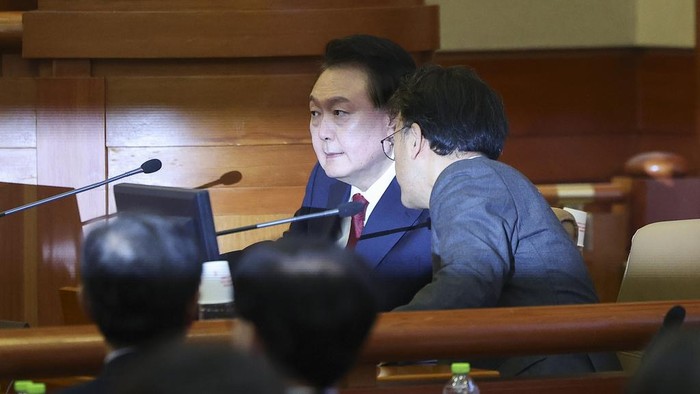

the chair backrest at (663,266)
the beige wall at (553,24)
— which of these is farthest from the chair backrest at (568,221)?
the beige wall at (553,24)

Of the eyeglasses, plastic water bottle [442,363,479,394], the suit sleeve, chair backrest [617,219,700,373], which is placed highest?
the eyeglasses

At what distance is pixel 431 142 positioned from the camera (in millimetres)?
2859

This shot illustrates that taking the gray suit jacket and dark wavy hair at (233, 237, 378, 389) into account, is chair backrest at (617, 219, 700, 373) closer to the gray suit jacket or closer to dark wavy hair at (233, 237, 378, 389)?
the gray suit jacket

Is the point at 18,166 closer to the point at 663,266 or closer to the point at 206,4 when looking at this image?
the point at 206,4

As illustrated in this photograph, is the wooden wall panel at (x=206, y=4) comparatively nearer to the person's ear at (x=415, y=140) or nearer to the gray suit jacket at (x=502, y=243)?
the person's ear at (x=415, y=140)

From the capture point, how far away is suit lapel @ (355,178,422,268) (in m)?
3.15

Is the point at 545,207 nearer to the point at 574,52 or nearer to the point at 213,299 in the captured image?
the point at 213,299

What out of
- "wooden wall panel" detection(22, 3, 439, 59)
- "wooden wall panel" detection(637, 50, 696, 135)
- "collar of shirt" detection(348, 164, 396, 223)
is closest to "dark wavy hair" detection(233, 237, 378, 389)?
"collar of shirt" detection(348, 164, 396, 223)

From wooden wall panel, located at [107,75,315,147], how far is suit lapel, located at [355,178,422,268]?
1.03 m

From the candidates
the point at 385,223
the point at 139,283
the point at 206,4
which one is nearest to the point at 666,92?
the point at 206,4

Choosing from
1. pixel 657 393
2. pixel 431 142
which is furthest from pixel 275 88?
pixel 657 393

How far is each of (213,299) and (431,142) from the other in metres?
0.74

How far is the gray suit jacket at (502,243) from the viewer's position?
2.46 m

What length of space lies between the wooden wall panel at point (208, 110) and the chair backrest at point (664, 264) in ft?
4.74
